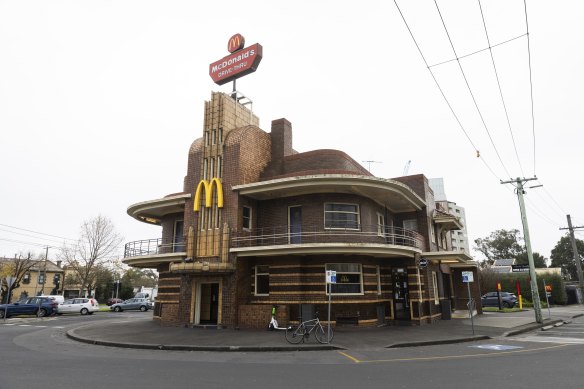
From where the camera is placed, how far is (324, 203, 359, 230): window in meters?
20.0

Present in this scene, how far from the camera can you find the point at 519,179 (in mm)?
24531

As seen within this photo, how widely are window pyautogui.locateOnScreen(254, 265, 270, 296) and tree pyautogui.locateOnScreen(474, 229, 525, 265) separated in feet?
276

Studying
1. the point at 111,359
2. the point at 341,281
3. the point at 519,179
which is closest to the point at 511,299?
the point at 519,179

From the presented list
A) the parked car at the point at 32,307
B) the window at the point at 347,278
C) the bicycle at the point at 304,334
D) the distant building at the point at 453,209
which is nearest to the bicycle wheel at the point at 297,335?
the bicycle at the point at 304,334

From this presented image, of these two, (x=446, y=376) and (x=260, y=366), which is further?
(x=260, y=366)

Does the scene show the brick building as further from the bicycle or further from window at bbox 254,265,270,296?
the bicycle

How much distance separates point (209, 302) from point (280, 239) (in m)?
5.46

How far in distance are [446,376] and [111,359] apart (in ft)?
29.8

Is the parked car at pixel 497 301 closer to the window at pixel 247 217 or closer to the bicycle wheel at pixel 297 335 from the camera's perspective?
the window at pixel 247 217

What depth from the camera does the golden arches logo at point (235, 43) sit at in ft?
88.3

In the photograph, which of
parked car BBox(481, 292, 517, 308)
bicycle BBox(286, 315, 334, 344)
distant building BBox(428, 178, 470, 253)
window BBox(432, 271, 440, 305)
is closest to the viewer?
bicycle BBox(286, 315, 334, 344)

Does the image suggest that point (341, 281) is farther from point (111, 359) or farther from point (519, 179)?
point (519, 179)

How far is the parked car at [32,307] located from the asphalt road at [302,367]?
20085 mm

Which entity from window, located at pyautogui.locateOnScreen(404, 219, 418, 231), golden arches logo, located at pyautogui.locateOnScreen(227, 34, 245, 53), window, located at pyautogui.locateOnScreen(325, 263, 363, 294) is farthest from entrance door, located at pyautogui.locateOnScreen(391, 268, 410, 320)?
golden arches logo, located at pyautogui.locateOnScreen(227, 34, 245, 53)
